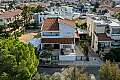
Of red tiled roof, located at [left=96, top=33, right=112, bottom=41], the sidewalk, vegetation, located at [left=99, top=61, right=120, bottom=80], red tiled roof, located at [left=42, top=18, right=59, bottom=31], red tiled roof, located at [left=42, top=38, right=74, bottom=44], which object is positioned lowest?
the sidewalk

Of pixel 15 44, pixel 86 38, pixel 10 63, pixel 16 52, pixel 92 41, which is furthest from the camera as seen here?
pixel 86 38

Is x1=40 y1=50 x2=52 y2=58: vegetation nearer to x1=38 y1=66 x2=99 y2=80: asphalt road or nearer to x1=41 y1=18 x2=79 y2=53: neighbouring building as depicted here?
x1=41 y1=18 x2=79 y2=53: neighbouring building

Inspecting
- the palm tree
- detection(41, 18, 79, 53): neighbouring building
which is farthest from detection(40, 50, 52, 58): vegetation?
the palm tree

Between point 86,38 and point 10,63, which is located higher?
point 10,63

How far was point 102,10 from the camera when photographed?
6588 cm

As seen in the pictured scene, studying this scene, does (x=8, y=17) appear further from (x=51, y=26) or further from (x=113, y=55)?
(x=113, y=55)

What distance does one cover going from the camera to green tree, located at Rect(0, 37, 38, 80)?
781 inches

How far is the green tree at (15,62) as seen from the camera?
65.1ft

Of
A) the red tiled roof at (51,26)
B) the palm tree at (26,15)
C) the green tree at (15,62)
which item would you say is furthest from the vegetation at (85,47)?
the palm tree at (26,15)

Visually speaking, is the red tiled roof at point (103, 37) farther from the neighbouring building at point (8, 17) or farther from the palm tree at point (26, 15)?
the palm tree at point (26, 15)

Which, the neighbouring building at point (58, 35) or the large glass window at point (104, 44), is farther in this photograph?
the large glass window at point (104, 44)

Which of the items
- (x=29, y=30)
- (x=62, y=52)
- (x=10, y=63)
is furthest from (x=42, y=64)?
(x=29, y=30)

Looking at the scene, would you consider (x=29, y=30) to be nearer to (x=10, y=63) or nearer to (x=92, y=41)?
(x=92, y=41)

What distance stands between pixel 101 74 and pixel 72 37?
11.5m
